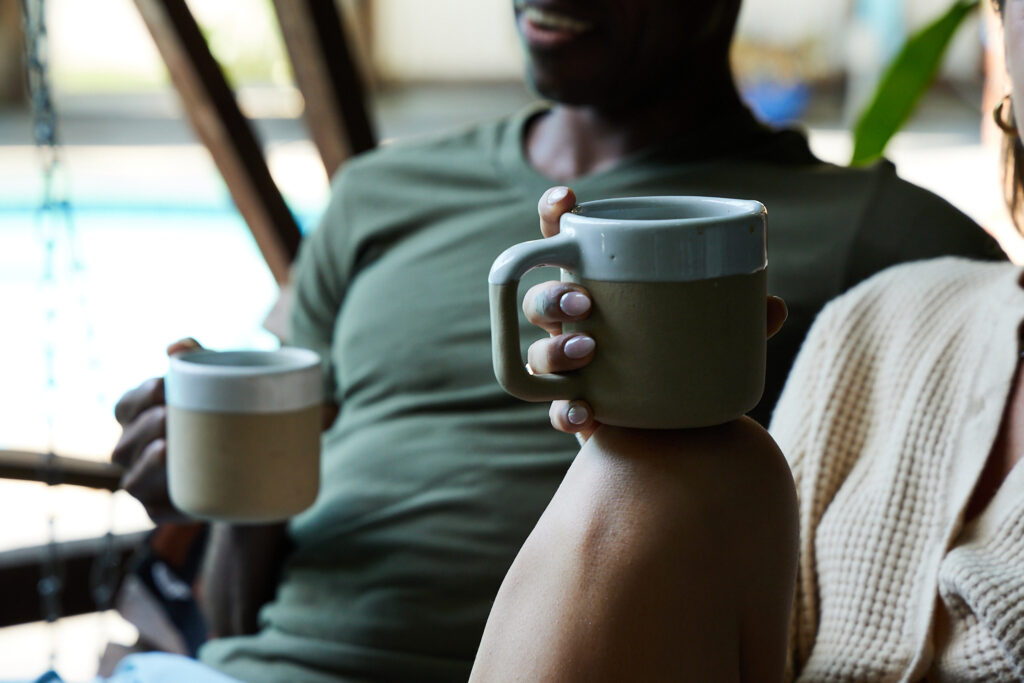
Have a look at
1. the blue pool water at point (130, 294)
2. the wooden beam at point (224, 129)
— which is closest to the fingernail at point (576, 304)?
the wooden beam at point (224, 129)

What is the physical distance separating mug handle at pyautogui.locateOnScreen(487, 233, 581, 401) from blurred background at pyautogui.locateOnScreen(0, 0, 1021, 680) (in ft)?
2.40

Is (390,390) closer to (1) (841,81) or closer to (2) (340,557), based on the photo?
(2) (340,557)

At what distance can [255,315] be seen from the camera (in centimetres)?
605

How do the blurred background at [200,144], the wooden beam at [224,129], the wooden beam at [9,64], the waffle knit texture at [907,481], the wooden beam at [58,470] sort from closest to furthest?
1. the waffle knit texture at [907,481]
2. the wooden beam at [58,470]
3. the wooden beam at [224,129]
4. the blurred background at [200,144]
5. the wooden beam at [9,64]

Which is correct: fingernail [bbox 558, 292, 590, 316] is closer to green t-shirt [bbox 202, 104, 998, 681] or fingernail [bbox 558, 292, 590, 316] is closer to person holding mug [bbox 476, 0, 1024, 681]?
person holding mug [bbox 476, 0, 1024, 681]

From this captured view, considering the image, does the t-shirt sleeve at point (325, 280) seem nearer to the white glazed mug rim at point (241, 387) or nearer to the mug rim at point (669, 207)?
the white glazed mug rim at point (241, 387)

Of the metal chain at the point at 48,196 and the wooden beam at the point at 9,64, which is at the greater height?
the metal chain at the point at 48,196

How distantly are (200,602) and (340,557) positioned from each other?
23cm

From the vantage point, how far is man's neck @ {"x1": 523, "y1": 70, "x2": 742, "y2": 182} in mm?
1178

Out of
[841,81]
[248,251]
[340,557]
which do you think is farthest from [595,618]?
[841,81]

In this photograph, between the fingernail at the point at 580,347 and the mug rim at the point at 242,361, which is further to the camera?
the mug rim at the point at 242,361

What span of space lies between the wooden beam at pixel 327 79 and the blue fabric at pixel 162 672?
0.83 meters

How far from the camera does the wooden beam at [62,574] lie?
131 cm

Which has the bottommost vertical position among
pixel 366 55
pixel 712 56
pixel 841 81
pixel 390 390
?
pixel 841 81
